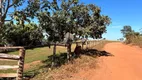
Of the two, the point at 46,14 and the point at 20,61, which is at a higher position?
the point at 46,14

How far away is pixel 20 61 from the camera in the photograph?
11008mm

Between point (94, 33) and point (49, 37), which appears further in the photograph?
point (94, 33)

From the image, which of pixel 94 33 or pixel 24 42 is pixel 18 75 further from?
pixel 24 42

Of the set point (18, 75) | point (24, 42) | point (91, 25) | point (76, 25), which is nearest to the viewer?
point (18, 75)

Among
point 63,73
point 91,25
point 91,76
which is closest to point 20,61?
point 63,73

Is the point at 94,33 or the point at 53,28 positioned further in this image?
the point at 94,33

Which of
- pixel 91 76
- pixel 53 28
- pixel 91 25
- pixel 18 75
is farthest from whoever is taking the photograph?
pixel 91 25

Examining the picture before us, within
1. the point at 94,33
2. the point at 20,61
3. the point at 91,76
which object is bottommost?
the point at 91,76

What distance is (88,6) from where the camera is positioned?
25.1 metres

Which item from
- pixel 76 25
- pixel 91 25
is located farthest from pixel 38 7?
pixel 91 25

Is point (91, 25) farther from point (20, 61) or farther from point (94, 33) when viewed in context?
point (20, 61)

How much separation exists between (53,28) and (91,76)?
858 cm

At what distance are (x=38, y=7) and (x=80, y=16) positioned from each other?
8.87 m

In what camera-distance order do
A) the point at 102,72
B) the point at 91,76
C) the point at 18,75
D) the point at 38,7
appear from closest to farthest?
the point at 18,75
the point at 91,76
the point at 102,72
the point at 38,7
